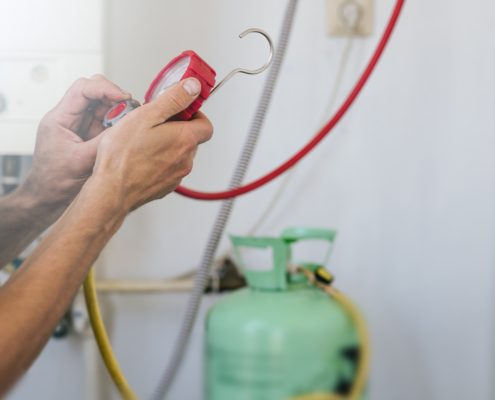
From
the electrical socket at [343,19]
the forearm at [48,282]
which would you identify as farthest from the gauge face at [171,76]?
the electrical socket at [343,19]

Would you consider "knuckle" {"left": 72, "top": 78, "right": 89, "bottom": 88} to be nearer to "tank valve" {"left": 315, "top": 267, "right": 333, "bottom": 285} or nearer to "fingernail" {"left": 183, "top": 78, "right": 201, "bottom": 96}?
"fingernail" {"left": 183, "top": 78, "right": 201, "bottom": 96}

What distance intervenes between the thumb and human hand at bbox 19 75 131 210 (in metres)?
0.05

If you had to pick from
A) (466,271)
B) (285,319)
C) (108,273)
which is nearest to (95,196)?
(285,319)

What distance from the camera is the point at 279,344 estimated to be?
56 centimetres

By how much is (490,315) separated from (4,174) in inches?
35.0

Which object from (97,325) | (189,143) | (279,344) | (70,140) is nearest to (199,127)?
(189,143)

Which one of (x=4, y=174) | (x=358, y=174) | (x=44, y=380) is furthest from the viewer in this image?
(x=358, y=174)

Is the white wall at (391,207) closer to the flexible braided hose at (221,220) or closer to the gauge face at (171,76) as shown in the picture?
the flexible braided hose at (221,220)

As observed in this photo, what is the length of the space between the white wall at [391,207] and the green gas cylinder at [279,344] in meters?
0.21

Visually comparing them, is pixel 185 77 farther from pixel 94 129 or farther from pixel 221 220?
pixel 221 220

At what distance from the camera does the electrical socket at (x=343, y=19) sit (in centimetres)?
82

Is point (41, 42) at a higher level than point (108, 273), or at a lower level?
higher

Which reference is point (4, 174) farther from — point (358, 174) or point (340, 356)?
point (358, 174)

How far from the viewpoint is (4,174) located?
1.29ft
